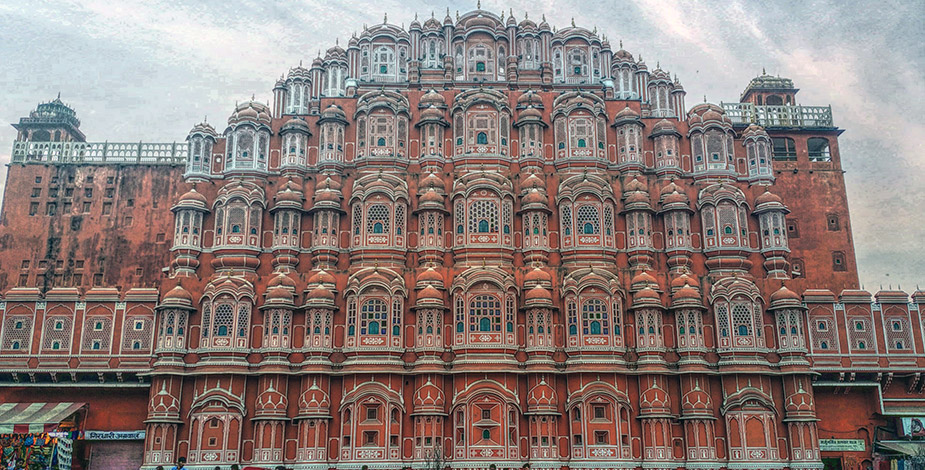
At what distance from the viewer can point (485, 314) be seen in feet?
102

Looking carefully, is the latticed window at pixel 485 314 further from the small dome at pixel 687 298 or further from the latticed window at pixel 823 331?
the latticed window at pixel 823 331

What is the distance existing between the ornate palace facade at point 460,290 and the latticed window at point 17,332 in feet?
0.36

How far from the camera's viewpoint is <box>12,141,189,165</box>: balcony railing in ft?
133

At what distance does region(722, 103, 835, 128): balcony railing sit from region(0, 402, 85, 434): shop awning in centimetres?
3577

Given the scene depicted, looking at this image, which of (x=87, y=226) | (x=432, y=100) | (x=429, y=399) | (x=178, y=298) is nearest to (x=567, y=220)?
(x=432, y=100)

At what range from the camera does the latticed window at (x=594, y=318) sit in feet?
103

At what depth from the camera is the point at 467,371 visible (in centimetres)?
3005

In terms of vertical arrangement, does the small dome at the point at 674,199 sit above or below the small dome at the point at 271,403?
above

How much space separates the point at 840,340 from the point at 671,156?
34.9 feet

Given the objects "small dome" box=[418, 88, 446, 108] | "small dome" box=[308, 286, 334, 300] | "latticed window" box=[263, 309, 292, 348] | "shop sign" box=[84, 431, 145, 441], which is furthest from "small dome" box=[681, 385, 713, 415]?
"shop sign" box=[84, 431, 145, 441]

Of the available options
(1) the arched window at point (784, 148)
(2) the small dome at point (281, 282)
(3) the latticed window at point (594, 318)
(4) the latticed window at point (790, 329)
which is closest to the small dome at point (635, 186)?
(3) the latticed window at point (594, 318)

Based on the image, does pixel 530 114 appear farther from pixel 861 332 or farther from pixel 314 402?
pixel 861 332

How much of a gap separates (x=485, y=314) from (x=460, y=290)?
139cm

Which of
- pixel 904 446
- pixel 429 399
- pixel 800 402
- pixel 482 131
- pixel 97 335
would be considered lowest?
pixel 904 446
